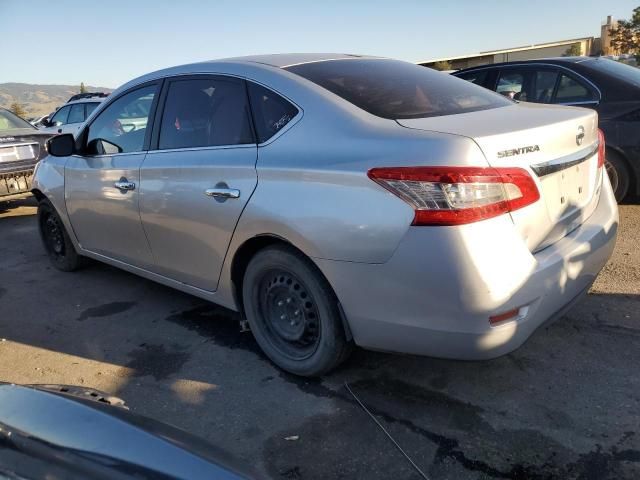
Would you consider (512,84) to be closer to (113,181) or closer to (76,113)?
(113,181)

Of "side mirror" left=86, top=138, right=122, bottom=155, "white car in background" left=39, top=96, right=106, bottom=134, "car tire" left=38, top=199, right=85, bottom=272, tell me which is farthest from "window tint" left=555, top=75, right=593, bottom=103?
"white car in background" left=39, top=96, right=106, bottom=134

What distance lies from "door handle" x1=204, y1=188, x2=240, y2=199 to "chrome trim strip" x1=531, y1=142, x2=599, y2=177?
4.98 feet

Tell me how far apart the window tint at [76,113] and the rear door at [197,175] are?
9713mm

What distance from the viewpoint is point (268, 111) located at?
10.2 feet

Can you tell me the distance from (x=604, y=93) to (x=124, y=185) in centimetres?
461

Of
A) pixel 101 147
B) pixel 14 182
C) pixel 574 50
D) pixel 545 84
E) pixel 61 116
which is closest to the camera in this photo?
pixel 101 147

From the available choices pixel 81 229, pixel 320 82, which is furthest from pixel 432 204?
pixel 81 229

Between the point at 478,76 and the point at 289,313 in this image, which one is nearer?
the point at 289,313

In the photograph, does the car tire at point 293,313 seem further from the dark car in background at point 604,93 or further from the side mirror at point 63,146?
the dark car in background at point 604,93

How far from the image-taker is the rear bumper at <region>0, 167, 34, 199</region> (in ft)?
25.2

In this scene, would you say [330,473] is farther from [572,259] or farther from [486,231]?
[572,259]

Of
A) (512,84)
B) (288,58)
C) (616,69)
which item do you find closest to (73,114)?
(512,84)

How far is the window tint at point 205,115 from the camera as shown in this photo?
3.28 metres

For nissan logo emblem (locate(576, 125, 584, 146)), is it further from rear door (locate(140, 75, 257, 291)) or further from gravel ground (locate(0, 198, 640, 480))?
rear door (locate(140, 75, 257, 291))
